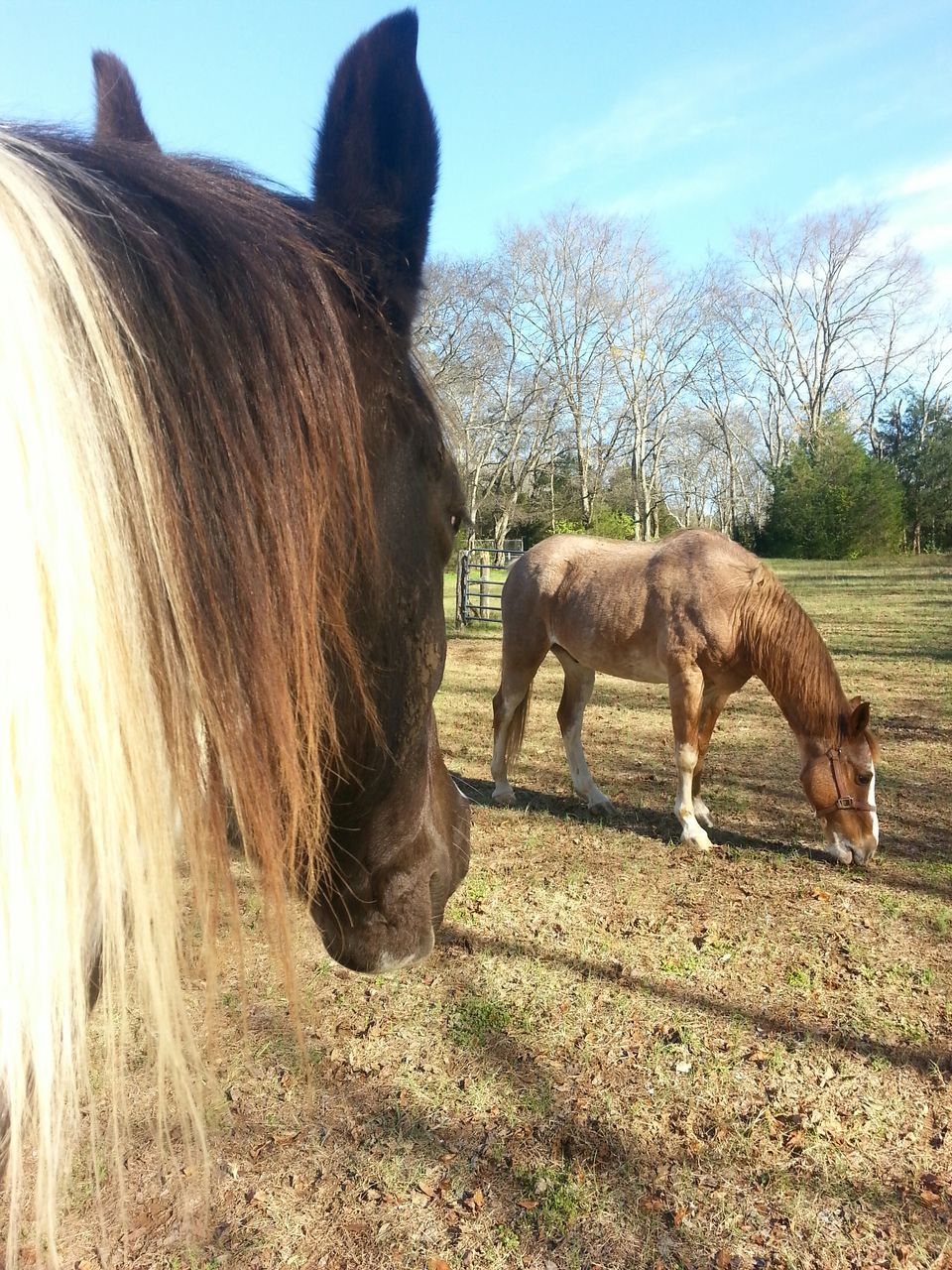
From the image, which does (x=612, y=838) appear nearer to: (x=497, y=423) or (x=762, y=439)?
(x=497, y=423)

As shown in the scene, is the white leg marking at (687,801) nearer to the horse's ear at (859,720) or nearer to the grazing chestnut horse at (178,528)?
the horse's ear at (859,720)

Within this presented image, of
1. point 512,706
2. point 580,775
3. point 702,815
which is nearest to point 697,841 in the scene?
point 702,815

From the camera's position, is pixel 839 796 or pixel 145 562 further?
pixel 839 796

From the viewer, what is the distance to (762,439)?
45.3 meters

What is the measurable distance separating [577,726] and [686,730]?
1151mm

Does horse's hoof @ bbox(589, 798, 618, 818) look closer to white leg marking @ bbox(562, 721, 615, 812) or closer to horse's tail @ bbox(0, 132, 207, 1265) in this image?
white leg marking @ bbox(562, 721, 615, 812)

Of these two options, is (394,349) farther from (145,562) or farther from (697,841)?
(697,841)

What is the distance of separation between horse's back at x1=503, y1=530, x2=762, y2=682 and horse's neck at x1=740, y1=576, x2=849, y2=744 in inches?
5.8

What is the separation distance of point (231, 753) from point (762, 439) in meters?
49.9

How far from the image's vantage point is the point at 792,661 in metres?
4.31

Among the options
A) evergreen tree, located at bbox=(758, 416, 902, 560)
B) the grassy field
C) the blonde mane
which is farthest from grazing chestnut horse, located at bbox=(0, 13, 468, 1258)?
evergreen tree, located at bbox=(758, 416, 902, 560)

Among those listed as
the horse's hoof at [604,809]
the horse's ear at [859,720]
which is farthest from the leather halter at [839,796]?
the horse's hoof at [604,809]

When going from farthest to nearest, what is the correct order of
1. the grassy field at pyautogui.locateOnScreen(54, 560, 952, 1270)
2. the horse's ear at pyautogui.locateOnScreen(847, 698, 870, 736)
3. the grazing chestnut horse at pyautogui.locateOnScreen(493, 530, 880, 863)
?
the grazing chestnut horse at pyautogui.locateOnScreen(493, 530, 880, 863) < the horse's ear at pyautogui.locateOnScreen(847, 698, 870, 736) < the grassy field at pyautogui.locateOnScreen(54, 560, 952, 1270)

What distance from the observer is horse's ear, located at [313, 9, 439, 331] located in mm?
912
